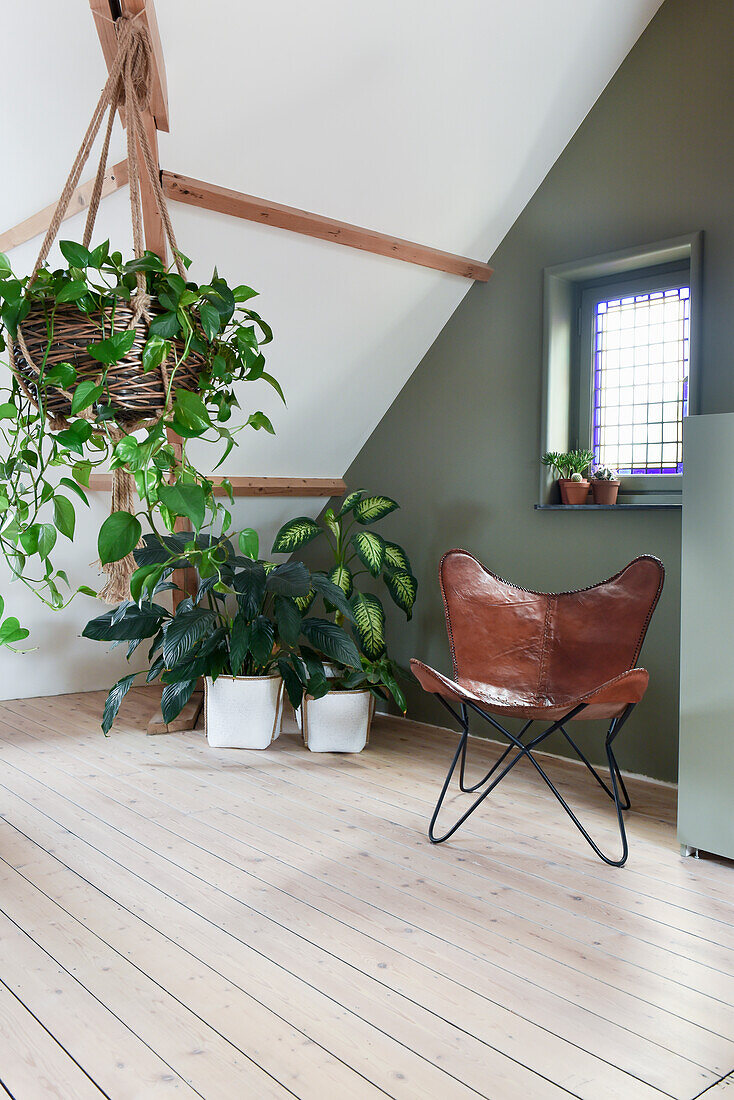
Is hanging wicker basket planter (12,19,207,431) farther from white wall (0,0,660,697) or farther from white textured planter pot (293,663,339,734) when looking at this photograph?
white textured planter pot (293,663,339,734)

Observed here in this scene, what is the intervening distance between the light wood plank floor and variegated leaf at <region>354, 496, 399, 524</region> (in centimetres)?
116

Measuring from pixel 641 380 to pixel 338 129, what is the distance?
1436 millimetres

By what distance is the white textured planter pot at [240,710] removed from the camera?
3514 mm

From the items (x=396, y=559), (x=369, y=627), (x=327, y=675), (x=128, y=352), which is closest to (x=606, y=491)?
(x=396, y=559)

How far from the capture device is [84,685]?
15.3 ft

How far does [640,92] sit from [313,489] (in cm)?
227

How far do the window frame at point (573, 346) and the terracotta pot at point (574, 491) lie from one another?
100mm

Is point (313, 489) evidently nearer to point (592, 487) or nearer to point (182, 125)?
point (592, 487)

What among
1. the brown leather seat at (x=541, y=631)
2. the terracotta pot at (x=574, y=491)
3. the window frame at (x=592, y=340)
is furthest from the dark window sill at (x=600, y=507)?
the brown leather seat at (x=541, y=631)

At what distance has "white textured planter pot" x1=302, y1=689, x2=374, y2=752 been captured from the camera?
11.5 feet

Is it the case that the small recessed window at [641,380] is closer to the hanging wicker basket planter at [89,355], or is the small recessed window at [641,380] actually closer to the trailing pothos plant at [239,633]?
the trailing pothos plant at [239,633]

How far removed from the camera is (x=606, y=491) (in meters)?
3.35

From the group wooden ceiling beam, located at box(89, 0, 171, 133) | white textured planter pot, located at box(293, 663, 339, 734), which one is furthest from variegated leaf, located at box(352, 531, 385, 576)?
wooden ceiling beam, located at box(89, 0, 171, 133)

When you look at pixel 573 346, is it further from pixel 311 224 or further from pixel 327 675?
pixel 327 675
